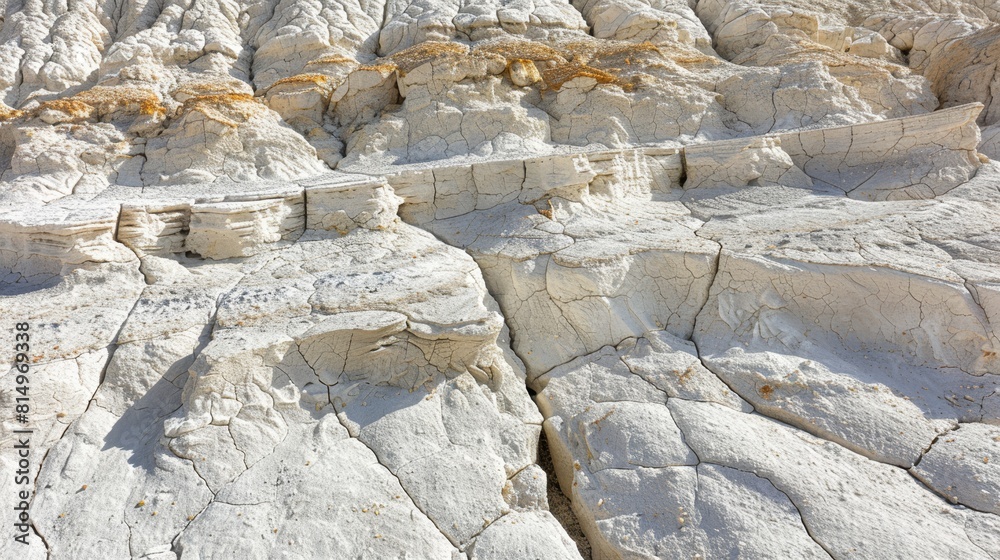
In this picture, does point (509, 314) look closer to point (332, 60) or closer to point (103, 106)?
point (103, 106)

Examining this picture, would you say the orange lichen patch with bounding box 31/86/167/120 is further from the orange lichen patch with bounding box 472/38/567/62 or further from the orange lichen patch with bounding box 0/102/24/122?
the orange lichen patch with bounding box 472/38/567/62

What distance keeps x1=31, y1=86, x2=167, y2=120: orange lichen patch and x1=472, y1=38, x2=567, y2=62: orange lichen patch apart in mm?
3676

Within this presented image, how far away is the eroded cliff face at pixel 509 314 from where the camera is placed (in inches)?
78.5

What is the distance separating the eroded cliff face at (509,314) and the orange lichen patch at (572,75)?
4cm

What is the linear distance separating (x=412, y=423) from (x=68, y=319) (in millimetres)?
2126

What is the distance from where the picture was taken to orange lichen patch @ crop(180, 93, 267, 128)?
440 centimetres

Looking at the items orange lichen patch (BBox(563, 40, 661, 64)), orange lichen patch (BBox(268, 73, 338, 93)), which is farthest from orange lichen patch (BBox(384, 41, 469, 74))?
orange lichen patch (BBox(563, 40, 661, 64))

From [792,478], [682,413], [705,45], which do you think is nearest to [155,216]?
[682,413]

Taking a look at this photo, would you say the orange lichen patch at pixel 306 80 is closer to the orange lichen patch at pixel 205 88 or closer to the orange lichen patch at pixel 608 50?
the orange lichen patch at pixel 205 88

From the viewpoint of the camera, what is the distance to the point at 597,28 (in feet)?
23.2

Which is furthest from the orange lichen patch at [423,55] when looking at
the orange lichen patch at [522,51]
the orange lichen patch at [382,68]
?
the orange lichen patch at [522,51]

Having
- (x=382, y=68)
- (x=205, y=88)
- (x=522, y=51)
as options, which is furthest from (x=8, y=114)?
(x=522, y=51)

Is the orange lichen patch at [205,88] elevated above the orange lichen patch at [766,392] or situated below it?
above

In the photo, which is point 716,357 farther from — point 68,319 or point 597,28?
point 597,28
